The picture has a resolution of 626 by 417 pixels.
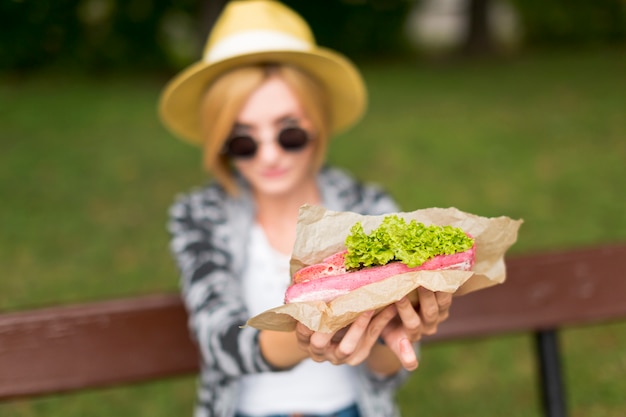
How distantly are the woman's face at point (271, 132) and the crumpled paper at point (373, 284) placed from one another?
0.55 metres

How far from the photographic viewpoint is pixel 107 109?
8.73 m

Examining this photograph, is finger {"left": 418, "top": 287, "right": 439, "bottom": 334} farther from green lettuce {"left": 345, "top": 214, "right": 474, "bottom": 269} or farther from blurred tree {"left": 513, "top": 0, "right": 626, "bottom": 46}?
blurred tree {"left": 513, "top": 0, "right": 626, "bottom": 46}

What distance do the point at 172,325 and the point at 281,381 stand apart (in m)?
0.39

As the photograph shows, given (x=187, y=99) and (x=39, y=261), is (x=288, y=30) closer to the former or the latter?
(x=187, y=99)

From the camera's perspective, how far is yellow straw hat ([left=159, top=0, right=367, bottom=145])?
2230 millimetres

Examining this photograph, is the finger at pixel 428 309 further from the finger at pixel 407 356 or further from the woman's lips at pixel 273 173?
the woman's lips at pixel 273 173

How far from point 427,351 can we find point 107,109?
5530mm

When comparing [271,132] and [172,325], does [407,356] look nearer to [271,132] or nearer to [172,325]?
[271,132]

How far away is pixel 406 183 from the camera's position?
655 cm

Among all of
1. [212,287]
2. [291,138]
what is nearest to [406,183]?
[291,138]

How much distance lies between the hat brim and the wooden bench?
58 cm

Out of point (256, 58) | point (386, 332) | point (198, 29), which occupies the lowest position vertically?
point (386, 332)

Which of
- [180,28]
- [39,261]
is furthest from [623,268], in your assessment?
[180,28]

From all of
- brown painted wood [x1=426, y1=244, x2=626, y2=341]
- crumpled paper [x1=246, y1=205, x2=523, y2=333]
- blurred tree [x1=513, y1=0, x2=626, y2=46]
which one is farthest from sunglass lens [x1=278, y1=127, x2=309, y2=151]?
blurred tree [x1=513, y1=0, x2=626, y2=46]
